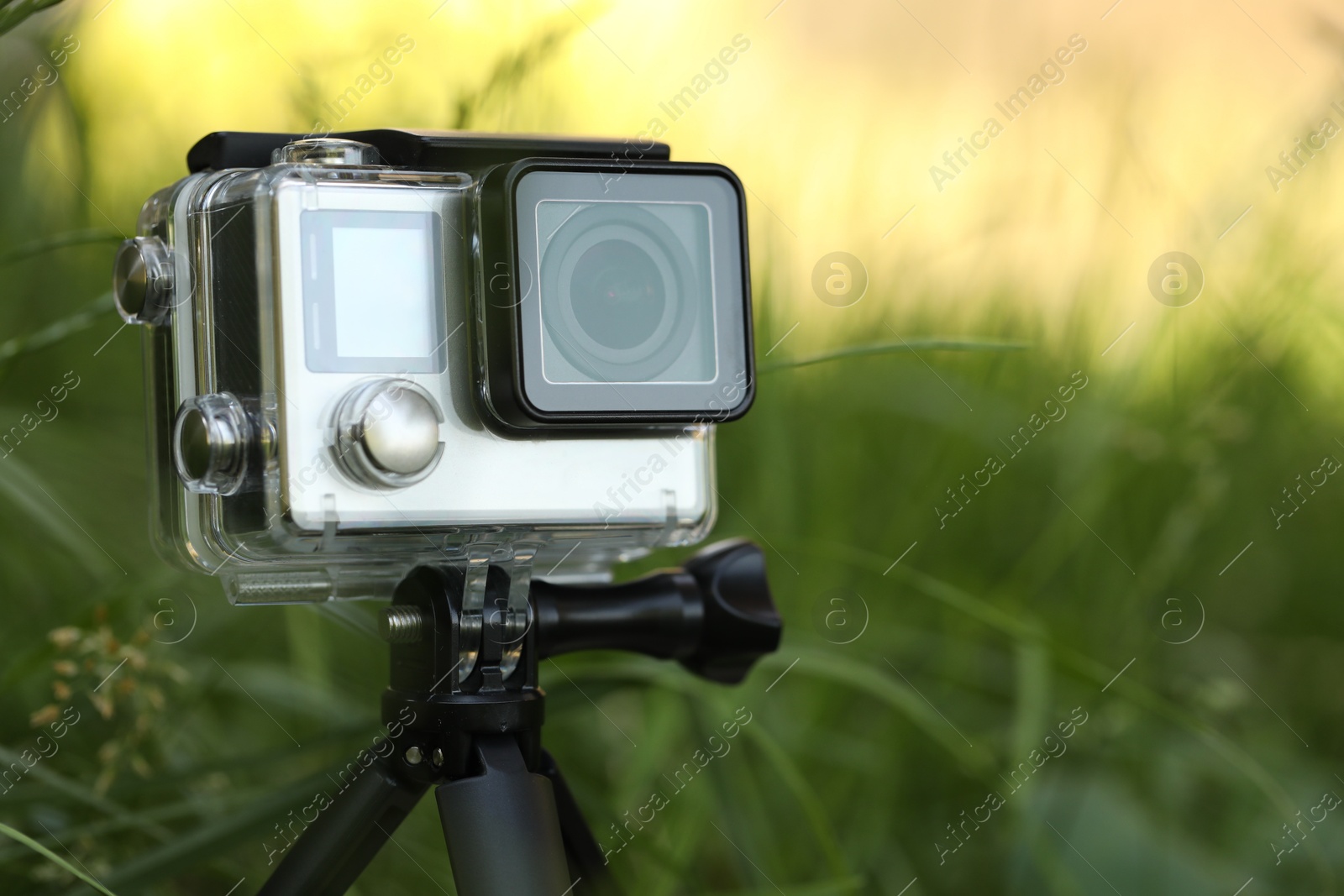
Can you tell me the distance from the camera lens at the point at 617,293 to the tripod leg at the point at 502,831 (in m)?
0.20

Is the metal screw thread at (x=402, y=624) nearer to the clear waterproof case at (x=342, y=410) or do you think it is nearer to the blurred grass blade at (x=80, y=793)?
the clear waterproof case at (x=342, y=410)

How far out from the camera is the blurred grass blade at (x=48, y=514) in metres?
0.77

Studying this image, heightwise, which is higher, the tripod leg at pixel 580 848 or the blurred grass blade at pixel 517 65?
the blurred grass blade at pixel 517 65

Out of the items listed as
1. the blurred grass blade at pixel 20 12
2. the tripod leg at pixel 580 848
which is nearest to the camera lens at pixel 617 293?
the tripod leg at pixel 580 848

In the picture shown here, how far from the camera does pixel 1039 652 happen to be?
914 millimetres

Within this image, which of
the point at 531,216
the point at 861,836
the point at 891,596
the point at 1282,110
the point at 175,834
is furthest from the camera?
the point at 1282,110

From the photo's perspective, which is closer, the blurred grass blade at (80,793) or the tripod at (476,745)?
the tripod at (476,745)

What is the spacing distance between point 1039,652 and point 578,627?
485 mm

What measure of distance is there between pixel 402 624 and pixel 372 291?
0.55 ft

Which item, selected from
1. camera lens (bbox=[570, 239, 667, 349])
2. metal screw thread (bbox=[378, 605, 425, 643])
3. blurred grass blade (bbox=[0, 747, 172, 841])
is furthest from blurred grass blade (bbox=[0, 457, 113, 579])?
camera lens (bbox=[570, 239, 667, 349])

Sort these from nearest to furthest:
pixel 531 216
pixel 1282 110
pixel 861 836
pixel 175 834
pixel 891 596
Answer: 1. pixel 531 216
2. pixel 175 834
3. pixel 861 836
4. pixel 891 596
5. pixel 1282 110

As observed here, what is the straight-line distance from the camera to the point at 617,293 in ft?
1.78

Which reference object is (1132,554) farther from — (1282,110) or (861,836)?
(1282,110)

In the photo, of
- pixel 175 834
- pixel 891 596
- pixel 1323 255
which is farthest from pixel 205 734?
pixel 1323 255
